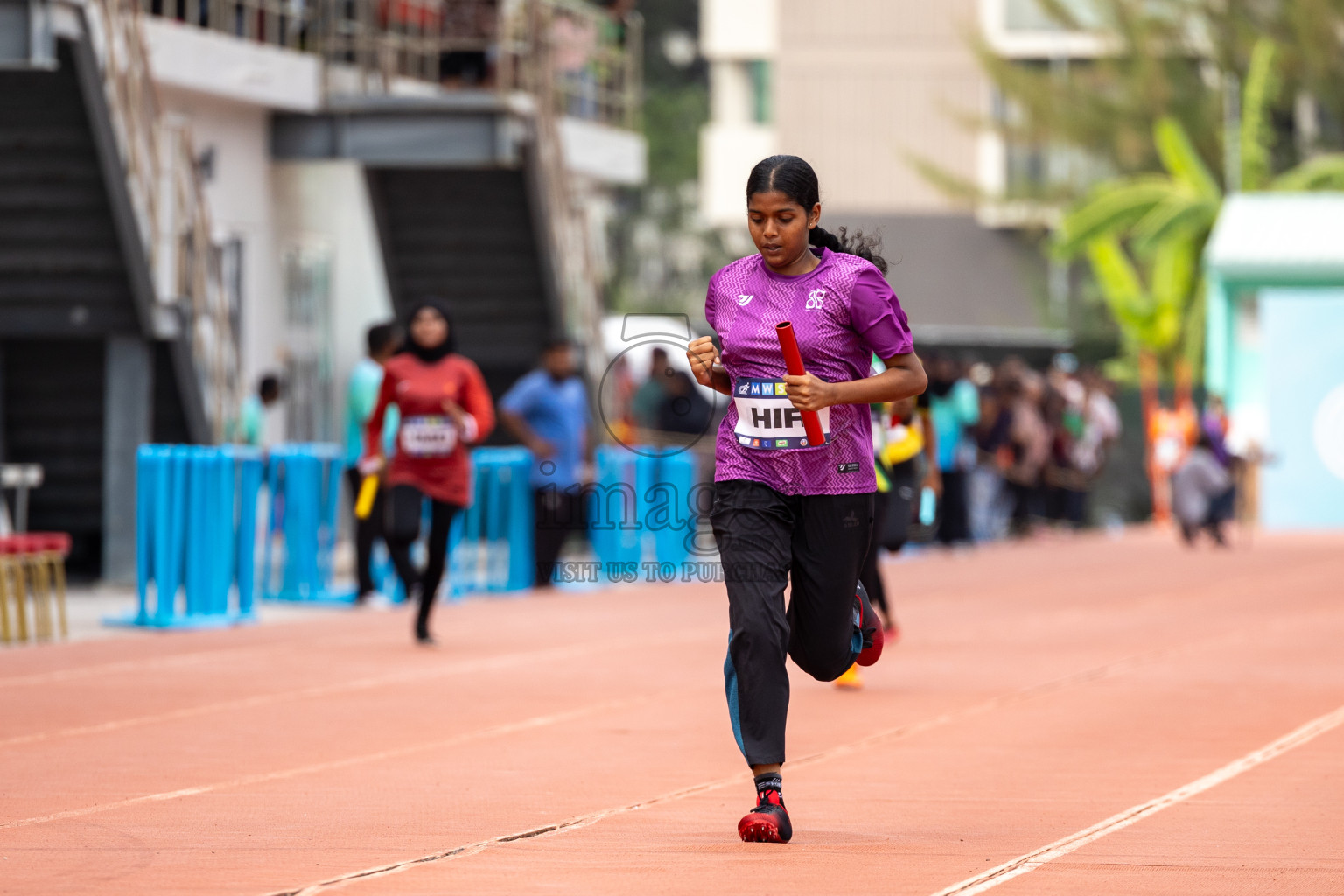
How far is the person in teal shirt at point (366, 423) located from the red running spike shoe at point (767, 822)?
996cm

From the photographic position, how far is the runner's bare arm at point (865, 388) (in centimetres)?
695

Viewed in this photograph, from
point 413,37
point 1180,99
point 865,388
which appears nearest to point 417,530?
point 865,388

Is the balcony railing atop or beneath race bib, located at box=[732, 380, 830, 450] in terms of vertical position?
atop

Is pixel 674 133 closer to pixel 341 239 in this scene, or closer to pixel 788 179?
pixel 341 239

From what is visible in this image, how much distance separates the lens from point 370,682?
40.2 feet

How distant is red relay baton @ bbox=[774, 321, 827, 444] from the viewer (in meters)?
6.98

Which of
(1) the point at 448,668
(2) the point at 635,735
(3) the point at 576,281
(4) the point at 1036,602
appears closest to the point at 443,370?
(1) the point at 448,668

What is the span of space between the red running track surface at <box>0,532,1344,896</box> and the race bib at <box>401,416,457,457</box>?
1161 mm

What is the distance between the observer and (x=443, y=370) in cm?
1430

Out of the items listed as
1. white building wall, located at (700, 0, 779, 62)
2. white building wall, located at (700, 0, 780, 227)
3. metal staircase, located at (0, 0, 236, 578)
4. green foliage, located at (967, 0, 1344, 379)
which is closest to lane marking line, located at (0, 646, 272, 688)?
metal staircase, located at (0, 0, 236, 578)

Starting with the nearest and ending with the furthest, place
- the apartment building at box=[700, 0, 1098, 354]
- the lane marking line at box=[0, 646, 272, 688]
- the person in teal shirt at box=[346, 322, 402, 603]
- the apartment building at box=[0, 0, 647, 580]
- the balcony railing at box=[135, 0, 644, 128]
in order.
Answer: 1. the lane marking line at box=[0, 646, 272, 688]
2. the apartment building at box=[0, 0, 647, 580]
3. the person in teal shirt at box=[346, 322, 402, 603]
4. the balcony railing at box=[135, 0, 644, 128]
5. the apartment building at box=[700, 0, 1098, 354]

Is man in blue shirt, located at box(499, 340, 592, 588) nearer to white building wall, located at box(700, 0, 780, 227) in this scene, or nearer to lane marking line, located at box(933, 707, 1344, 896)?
lane marking line, located at box(933, 707, 1344, 896)

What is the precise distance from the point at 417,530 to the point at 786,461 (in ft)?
24.3

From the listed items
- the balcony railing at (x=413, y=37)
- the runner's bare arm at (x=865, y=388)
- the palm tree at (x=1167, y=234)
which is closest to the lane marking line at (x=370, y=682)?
the runner's bare arm at (x=865, y=388)
